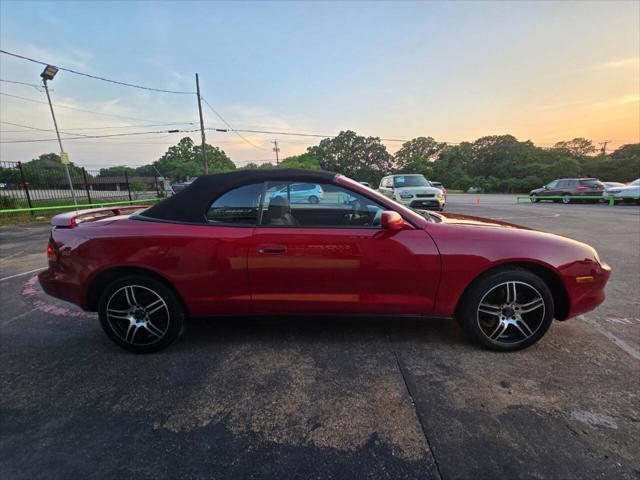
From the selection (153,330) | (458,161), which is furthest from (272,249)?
(458,161)

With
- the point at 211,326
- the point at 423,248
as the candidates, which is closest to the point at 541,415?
the point at 423,248

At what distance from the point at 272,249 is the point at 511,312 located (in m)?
1.99

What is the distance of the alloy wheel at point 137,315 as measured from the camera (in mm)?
2596

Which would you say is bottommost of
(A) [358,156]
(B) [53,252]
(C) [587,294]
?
(C) [587,294]

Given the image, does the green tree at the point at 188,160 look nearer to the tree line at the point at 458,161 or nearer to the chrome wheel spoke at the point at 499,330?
the tree line at the point at 458,161

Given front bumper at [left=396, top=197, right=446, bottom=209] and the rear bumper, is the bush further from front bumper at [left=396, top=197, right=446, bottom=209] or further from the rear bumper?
front bumper at [left=396, top=197, right=446, bottom=209]

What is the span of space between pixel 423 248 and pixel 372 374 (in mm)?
1025

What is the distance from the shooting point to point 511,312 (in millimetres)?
2537

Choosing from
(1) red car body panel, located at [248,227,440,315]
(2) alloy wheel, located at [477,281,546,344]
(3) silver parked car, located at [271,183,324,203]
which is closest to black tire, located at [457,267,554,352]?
(2) alloy wheel, located at [477,281,546,344]

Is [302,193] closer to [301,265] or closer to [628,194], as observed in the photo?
[301,265]

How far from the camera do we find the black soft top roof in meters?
2.56

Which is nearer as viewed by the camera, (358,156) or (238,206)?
(238,206)

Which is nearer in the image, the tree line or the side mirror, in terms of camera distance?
the side mirror

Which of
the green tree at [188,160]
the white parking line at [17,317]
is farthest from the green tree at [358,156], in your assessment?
the white parking line at [17,317]
